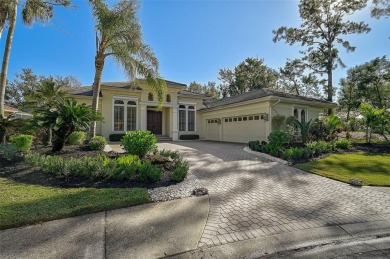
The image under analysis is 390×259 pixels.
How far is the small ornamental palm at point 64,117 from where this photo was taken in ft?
24.2

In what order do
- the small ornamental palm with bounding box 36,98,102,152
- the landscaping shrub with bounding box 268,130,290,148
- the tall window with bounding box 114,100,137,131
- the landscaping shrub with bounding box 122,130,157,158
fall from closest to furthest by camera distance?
the small ornamental palm with bounding box 36,98,102,152 < the landscaping shrub with bounding box 122,130,157,158 < the landscaping shrub with bounding box 268,130,290,148 < the tall window with bounding box 114,100,137,131

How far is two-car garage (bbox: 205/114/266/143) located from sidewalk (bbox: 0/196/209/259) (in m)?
12.2

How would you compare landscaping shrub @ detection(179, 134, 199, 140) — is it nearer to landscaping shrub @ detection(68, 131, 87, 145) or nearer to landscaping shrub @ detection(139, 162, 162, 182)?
landscaping shrub @ detection(68, 131, 87, 145)

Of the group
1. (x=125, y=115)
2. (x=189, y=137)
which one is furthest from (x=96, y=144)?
(x=189, y=137)

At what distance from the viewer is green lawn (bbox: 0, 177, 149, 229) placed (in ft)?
11.7

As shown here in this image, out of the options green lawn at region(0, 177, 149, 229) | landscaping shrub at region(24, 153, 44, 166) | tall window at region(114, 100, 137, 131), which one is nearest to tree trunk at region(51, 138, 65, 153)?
landscaping shrub at region(24, 153, 44, 166)

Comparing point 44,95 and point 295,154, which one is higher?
point 44,95

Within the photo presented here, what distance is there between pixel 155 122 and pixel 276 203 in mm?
16114

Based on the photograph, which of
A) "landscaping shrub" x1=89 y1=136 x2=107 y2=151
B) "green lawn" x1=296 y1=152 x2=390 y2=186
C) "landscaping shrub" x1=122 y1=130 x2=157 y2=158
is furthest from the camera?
"landscaping shrub" x1=89 y1=136 x2=107 y2=151

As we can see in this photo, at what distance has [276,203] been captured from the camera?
4617 millimetres

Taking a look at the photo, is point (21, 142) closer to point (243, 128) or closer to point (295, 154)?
point (295, 154)

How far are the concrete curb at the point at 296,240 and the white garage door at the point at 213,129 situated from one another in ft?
51.3

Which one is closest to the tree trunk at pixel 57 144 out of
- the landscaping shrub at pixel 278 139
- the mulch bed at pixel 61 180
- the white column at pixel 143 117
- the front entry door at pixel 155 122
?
the mulch bed at pixel 61 180

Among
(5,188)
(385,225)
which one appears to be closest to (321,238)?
(385,225)
